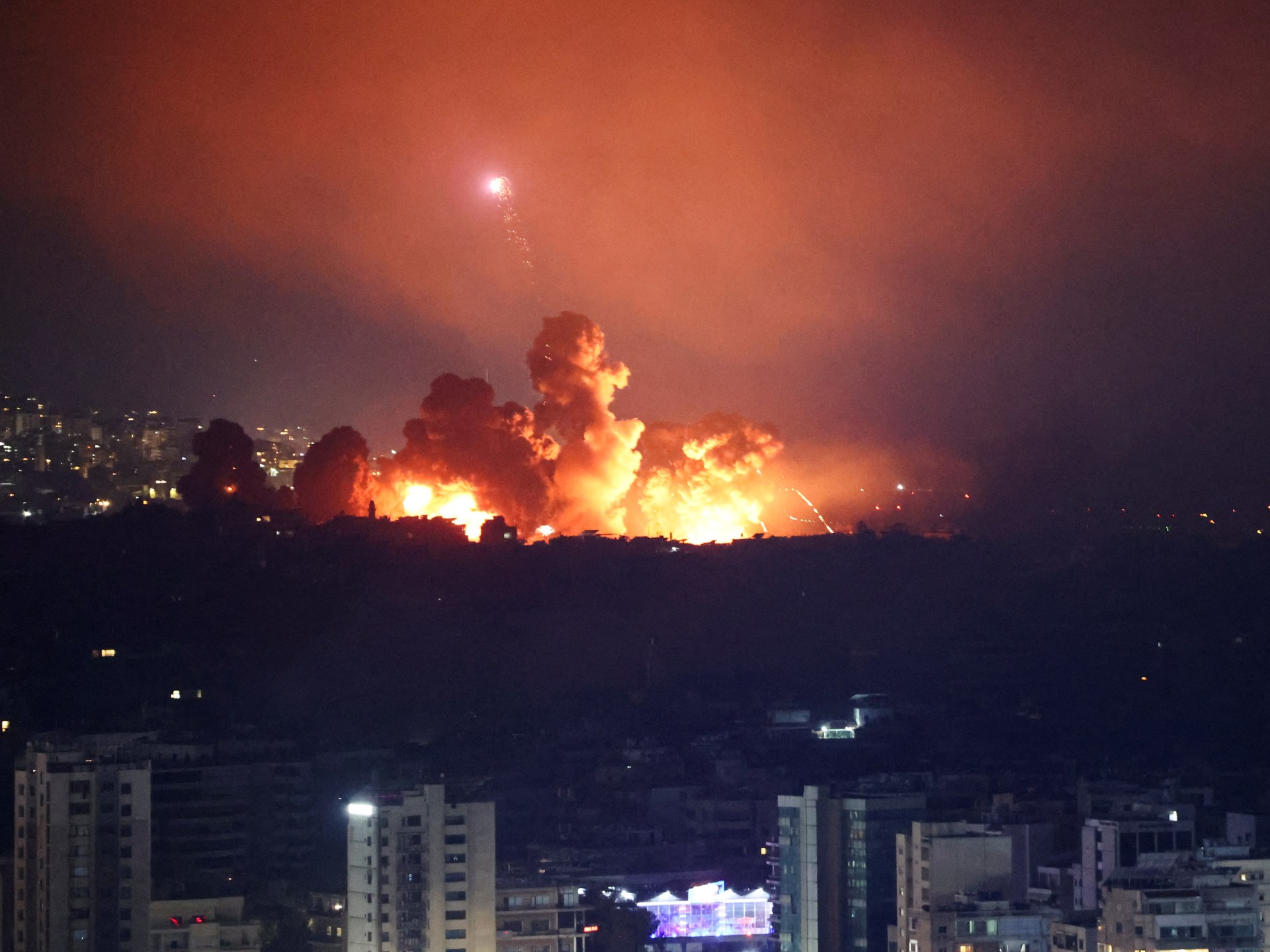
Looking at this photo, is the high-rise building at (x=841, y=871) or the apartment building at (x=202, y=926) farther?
the high-rise building at (x=841, y=871)

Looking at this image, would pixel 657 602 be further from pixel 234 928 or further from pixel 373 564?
pixel 234 928

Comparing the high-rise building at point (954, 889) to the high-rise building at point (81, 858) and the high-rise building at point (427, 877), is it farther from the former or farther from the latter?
the high-rise building at point (81, 858)

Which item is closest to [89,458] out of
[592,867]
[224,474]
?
[224,474]

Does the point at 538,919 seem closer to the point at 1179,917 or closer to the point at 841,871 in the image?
the point at 841,871

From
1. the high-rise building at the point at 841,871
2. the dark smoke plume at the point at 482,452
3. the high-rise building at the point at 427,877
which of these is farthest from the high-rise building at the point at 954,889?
the dark smoke plume at the point at 482,452

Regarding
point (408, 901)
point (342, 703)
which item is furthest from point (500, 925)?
point (342, 703)

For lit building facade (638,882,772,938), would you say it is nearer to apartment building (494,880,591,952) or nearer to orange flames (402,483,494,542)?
apartment building (494,880,591,952)

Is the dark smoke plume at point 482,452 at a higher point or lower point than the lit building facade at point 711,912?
higher

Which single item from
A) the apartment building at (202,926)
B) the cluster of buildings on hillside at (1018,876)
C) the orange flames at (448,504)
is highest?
the orange flames at (448,504)
